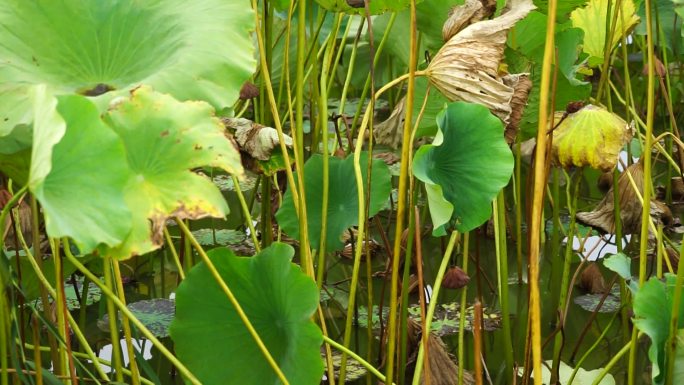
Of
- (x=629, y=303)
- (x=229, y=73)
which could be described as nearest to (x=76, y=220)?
(x=229, y=73)

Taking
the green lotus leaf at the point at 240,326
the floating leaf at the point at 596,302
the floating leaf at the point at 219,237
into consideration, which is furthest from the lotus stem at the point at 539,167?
the floating leaf at the point at 219,237

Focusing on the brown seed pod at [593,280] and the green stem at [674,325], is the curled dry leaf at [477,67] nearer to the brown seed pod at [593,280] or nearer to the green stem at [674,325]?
the green stem at [674,325]

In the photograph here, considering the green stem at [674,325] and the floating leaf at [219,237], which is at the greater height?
the green stem at [674,325]

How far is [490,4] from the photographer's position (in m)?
1.21

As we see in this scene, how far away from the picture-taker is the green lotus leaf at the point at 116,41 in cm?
97

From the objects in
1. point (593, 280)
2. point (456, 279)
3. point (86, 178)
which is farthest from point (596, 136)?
point (86, 178)

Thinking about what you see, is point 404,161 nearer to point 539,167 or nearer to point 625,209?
point 539,167

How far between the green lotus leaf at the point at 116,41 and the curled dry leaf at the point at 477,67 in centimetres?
24

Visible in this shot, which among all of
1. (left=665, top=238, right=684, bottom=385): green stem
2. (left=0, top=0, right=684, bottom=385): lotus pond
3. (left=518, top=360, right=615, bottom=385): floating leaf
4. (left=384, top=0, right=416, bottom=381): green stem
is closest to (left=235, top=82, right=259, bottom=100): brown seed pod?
(left=0, top=0, right=684, bottom=385): lotus pond

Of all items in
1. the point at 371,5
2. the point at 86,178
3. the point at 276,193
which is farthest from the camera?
the point at 276,193

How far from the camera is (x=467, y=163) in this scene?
115cm

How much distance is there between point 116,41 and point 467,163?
41cm

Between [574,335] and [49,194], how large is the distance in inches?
43.6

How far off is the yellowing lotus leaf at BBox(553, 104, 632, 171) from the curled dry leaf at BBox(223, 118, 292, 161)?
396 mm
